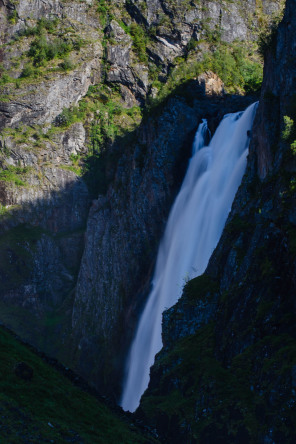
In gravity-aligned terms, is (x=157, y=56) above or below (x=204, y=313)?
above

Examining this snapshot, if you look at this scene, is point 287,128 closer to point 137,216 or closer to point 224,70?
point 137,216

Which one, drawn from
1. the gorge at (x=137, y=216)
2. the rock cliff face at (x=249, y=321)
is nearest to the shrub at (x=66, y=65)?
the gorge at (x=137, y=216)

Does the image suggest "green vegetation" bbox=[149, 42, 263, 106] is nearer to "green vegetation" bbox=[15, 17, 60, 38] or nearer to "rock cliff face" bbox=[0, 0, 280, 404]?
"rock cliff face" bbox=[0, 0, 280, 404]

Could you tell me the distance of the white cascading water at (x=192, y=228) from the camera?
109 ft

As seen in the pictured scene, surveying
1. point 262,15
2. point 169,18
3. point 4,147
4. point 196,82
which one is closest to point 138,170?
point 196,82

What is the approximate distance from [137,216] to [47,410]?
27.2 metres

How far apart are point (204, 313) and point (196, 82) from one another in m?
30.3

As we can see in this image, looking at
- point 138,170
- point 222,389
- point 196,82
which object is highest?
point 196,82

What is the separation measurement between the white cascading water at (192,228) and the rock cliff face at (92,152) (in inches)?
81.5

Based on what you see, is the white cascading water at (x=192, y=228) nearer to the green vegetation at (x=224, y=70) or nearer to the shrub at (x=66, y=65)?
the green vegetation at (x=224, y=70)

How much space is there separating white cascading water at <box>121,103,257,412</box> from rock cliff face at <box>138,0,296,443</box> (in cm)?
580

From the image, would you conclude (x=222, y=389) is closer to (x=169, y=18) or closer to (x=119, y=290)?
(x=119, y=290)

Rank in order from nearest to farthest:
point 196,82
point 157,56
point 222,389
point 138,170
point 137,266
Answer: point 222,389
point 137,266
point 138,170
point 196,82
point 157,56

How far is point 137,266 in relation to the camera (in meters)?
41.4
